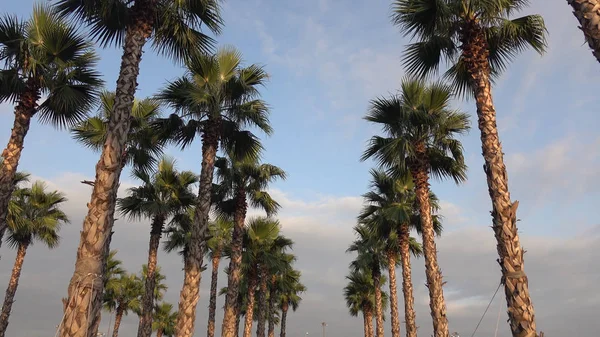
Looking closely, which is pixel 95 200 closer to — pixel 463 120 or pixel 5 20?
pixel 5 20

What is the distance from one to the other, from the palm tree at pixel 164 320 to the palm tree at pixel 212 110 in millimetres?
42638

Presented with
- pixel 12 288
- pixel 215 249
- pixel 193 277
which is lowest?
pixel 193 277

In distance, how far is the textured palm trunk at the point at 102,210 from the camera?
22.9 feet

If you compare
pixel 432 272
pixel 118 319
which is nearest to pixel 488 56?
pixel 432 272

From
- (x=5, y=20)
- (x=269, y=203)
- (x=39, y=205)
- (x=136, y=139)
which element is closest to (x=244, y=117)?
(x=136, y=139)

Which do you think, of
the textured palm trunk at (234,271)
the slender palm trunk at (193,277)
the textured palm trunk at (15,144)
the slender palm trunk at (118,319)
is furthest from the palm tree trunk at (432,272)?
the slender palm trunk at (118,319)

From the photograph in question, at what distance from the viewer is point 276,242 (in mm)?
34281

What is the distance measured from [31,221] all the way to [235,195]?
12.2m

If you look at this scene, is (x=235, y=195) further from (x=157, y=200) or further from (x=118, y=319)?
(x=118, y=319)

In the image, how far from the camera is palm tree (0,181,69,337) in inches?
956

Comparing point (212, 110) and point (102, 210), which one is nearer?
point (102, 210)

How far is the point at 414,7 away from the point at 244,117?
22.8 ft

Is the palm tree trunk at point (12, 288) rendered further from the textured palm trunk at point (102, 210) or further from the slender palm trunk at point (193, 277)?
the textured palm trunk at point (102, 210)

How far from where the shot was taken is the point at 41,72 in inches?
495
